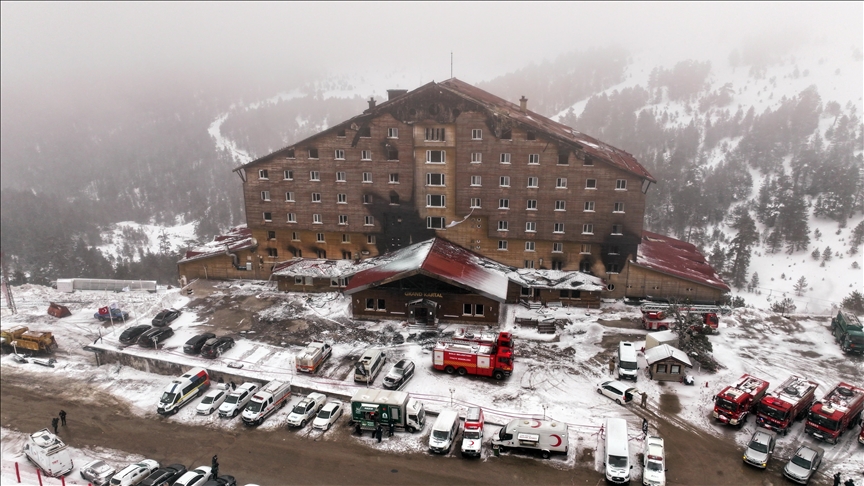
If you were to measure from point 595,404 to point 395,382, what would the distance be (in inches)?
549

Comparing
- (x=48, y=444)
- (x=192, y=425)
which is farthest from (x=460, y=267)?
(x=48, y=444)

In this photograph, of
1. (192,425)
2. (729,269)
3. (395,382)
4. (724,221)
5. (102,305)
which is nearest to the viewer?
(192,425)

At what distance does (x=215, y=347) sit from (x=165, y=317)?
10.4 metres

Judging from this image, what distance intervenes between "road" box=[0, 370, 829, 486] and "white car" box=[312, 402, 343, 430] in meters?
0.67

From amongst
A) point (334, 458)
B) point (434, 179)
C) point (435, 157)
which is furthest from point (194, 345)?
point (435, 157)

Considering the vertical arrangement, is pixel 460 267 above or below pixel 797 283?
above

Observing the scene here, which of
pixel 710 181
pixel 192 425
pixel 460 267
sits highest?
pixel 710 181

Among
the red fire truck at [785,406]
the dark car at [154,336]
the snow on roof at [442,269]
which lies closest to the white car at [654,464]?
the red fire truck at [785,406]

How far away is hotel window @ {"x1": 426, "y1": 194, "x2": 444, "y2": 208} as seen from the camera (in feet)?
176

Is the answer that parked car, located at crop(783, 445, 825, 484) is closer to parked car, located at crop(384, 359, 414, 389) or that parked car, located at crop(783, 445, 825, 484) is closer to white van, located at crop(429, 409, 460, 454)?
white van, located at crop(429, 409, 460, 454)

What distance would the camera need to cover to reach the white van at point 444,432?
96.2ft

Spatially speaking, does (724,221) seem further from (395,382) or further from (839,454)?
(395,382)

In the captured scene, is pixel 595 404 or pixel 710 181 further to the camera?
pixel 710 181

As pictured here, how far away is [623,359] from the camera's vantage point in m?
37.6
